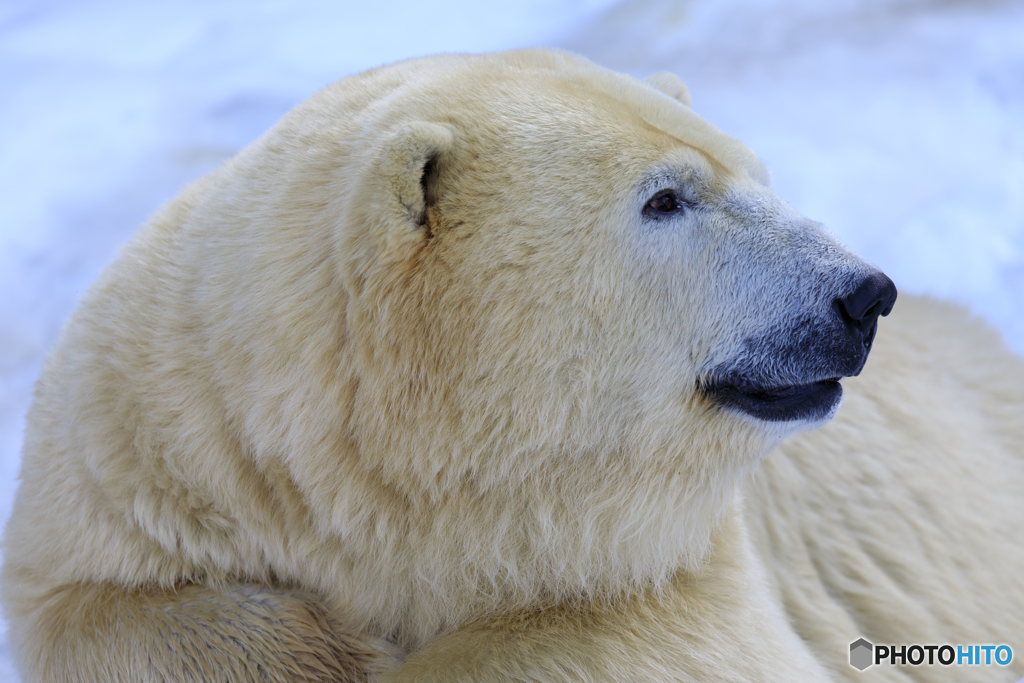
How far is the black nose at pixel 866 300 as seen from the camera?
184cm

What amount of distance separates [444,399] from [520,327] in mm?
215

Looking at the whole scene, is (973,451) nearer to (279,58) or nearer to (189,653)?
(189,653)

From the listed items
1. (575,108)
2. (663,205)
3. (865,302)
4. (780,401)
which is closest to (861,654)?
(780,401)

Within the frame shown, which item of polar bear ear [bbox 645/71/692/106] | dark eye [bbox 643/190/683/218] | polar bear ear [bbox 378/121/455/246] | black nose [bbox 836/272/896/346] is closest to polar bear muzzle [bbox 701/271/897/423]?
black nose [bbox 836/272/896/346]

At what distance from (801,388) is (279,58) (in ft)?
14.4

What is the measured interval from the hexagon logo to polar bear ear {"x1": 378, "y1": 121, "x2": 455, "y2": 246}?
1.94m

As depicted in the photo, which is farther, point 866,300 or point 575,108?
point 575,108

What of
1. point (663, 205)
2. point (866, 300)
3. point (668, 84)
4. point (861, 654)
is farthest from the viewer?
point (861, 654)

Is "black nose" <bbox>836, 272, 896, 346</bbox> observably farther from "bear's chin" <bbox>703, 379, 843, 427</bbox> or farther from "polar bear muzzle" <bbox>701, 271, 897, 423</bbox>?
"bear's chin" <bbox>703, 379, 843, 427</bbox>

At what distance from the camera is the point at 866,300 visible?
1.84 meters

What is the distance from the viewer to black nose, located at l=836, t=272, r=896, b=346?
1842mm

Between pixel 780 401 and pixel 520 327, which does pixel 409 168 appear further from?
pixel 780 401

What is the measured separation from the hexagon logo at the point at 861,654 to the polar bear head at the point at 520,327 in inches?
44.7

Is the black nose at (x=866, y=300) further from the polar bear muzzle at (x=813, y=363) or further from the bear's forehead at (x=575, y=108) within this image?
the bear's forehead at (x=575, y=108)
